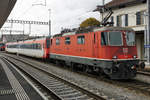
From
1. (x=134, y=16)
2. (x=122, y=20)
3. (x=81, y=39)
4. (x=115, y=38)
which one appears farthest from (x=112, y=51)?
(x=122, y=20)

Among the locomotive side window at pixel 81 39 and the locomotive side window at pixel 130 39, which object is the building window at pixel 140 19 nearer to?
the locomotive side window at pixel 81 39

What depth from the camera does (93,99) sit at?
7.71 meters

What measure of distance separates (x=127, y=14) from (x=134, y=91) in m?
19.9

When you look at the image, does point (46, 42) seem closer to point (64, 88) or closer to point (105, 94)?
point (64, 88)

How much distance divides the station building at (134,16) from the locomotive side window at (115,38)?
14.1 metres

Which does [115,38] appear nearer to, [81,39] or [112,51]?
[112,51]

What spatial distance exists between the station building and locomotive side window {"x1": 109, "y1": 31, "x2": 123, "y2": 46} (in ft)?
46.4

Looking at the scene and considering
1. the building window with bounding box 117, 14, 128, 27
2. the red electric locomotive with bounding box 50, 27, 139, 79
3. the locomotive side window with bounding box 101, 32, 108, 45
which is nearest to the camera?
the red electric locomotive with bounding box 50, 27, 139, 79

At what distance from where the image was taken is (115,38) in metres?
10.9

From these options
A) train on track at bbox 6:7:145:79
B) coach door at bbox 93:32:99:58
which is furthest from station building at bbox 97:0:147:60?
coach door at bbox 93:32:99:58

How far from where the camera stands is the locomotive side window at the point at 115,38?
10.8 m

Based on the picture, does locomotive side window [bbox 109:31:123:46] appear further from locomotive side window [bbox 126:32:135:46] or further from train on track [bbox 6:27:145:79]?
locomotive side window [bbox 126:32:135:46]

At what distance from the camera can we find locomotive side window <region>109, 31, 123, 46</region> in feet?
35.5

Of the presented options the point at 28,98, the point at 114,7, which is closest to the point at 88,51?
the point at 28,98
